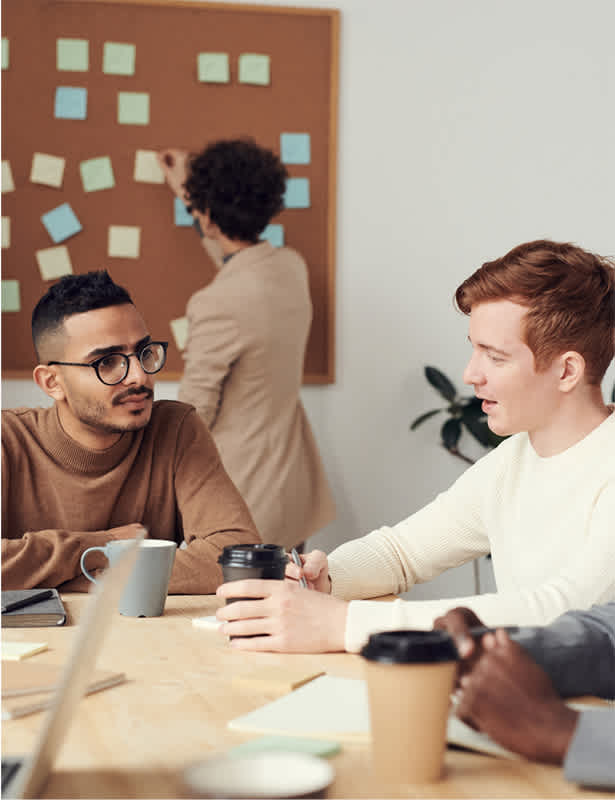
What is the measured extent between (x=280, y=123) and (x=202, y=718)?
8.72 ft

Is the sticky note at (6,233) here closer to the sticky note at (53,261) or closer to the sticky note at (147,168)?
the sticky note at (53,261)

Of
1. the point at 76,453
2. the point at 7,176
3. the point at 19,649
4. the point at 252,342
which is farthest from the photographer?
the point at 7,176

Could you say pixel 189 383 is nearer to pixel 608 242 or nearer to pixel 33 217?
pixel 33 217

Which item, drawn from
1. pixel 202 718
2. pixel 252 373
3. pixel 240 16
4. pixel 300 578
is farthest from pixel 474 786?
pixel 240 16

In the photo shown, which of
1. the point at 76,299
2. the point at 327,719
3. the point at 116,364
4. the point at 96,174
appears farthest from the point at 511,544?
the point at 96,174

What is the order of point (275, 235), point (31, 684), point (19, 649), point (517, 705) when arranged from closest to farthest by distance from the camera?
point (517, 705) → point (31, 684) → point (19, 649) → point (275, 235)

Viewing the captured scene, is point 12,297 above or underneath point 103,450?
above

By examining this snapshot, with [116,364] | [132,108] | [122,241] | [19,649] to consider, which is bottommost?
[19,649]

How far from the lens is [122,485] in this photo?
1.72m

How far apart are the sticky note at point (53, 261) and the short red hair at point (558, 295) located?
2.03 meters

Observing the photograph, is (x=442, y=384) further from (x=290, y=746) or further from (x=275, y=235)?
(x=290, y=746)

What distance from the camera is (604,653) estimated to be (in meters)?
0.92

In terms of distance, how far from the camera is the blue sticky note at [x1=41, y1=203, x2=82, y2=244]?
311 cm

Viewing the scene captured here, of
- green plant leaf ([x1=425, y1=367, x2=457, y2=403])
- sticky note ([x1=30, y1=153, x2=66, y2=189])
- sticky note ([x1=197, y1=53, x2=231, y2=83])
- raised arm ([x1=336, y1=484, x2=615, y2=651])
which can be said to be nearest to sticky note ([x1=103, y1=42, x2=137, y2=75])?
sticky note ([x1=197, y1=53, x2=231, y2=83])
